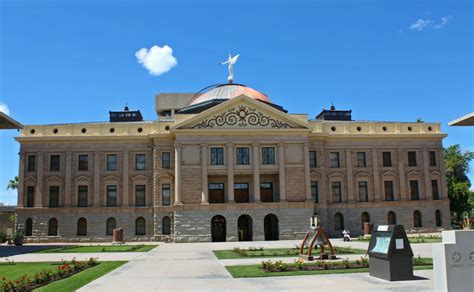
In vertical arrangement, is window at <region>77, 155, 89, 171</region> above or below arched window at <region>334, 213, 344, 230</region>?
above

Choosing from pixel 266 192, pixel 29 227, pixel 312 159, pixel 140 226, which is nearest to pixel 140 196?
pixel 140 226

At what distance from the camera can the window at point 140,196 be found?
2164 inches

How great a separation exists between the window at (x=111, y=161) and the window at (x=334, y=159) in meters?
25.0

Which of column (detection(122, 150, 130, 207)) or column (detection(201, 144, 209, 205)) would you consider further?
column (detection(122, 150, 130, 207))

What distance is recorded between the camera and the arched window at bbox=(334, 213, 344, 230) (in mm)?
56594

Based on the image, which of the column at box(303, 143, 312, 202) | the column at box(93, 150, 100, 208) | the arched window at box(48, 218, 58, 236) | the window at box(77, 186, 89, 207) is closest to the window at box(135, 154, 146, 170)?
the column at box(93, 150, 100, 208)

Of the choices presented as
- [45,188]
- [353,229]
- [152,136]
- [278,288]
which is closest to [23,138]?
[45,188]

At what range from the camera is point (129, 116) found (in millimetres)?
66125

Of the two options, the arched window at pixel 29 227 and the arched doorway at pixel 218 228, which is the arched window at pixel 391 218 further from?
the arched window at pixel 29 227

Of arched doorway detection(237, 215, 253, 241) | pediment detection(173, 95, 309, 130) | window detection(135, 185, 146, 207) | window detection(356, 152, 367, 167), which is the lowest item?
arched doorway detection(237, 215, 253, 241)

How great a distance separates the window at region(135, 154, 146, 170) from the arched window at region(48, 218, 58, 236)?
10.7 metres

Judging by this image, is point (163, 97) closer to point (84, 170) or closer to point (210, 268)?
point (84, 170)

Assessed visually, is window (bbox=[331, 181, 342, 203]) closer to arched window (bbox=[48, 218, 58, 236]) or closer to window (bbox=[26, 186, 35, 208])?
arched window (bbox=[48, 218, 58, 236])

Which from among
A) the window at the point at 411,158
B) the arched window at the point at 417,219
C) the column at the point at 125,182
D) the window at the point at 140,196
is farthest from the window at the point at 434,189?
the column at the point at 125,182
